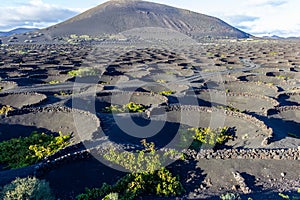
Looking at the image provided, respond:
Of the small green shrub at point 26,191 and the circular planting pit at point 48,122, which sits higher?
the small green shrub at point 26,191

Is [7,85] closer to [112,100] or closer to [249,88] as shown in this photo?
[112,100]

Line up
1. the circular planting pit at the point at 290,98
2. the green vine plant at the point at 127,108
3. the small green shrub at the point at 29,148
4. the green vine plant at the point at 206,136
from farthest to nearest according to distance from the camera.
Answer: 1. the circular planting pit at the point at 290,98
2. the green vine plant at the point at 127,108
3. the green vine plant at the point at 206,136
4. the small green shrub at the point at 29,148

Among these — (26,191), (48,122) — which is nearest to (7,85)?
(48,122)

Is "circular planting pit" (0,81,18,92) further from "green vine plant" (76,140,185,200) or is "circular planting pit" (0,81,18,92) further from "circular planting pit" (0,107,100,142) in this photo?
"green vine plant" (76,140,185,200)

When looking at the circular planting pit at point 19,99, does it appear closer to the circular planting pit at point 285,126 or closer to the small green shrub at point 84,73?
the small green shrub at point 84,73

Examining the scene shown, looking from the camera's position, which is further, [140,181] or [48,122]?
[48,122]

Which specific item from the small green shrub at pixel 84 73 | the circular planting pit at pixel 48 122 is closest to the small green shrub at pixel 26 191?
the circular planting pit at pixel 48 122

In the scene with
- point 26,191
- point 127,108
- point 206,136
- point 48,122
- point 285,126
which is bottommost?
point 48,122

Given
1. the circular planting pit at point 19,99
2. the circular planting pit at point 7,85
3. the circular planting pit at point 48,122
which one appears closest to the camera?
the circular planting pit at point 48,122
